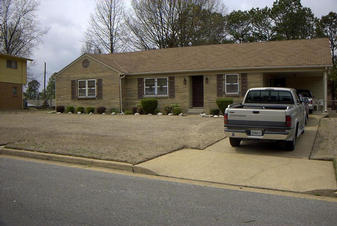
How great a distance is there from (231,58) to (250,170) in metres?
16.4

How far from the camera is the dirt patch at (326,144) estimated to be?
9.12m

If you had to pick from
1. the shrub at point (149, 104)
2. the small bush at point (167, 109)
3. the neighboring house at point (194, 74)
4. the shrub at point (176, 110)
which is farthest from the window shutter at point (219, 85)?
the shrub at point (149, 104)

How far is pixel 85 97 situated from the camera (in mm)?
26203

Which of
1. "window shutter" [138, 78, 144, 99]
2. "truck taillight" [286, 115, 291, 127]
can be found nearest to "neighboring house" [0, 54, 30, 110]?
"window shutter" [138, 78, 144, 99]

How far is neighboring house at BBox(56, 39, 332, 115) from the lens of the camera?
21.7 meters

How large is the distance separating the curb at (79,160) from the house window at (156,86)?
14.9 metres

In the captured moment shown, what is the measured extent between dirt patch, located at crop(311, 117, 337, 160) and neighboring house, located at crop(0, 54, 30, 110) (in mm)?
28203

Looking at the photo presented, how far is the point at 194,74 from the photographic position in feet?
76.4

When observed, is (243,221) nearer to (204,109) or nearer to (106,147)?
(106,147)

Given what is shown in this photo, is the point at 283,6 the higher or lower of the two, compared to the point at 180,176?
higher

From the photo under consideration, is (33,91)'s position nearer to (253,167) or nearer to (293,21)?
(293,21)

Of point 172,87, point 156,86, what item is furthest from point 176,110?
point 156,86

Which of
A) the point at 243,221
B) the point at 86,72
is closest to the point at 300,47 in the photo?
the point at 86,72

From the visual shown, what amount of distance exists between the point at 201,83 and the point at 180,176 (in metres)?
16.8
